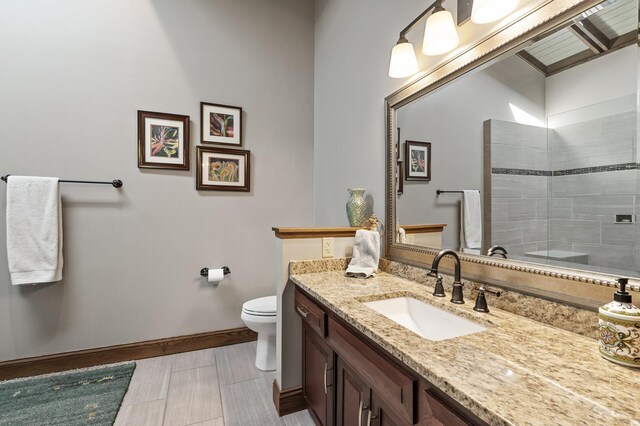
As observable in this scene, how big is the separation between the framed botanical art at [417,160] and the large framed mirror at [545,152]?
4 centimetres

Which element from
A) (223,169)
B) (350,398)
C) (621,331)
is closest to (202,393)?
(350,398)

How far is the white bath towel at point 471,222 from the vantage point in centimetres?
124

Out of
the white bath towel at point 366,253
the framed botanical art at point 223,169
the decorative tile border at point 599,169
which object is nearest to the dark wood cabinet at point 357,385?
the white bath towel at point 366,253

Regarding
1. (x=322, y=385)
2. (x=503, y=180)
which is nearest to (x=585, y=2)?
(x=503, y=180)

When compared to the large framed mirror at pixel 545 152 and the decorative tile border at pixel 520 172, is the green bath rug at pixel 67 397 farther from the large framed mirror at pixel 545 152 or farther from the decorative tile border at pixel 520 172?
the decorative tile border at pixel 520 172

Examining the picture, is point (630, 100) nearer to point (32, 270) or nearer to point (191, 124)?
point (191, 124)

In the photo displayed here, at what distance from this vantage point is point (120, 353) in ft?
7.36

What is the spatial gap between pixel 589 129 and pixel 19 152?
10.2ft

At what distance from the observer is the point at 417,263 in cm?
157

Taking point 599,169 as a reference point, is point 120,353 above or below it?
below

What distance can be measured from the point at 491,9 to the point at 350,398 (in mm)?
1544

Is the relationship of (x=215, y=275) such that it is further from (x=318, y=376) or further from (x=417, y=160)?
(x=417, y=160)

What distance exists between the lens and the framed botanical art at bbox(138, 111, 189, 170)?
231cm

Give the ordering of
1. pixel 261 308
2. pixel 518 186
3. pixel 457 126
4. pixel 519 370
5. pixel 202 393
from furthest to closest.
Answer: pixel 261 308, pixel 202 393, pixel 457 126, pixel 518 186, pixel 519 370
